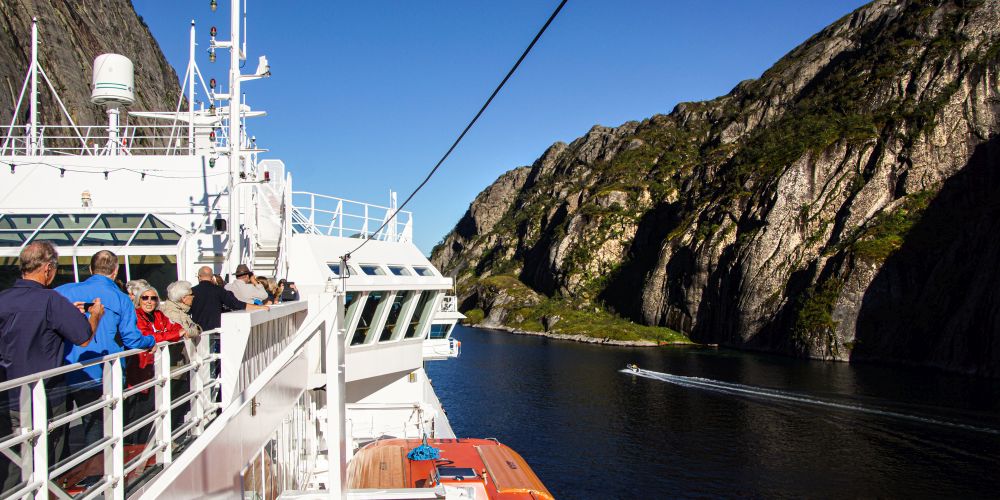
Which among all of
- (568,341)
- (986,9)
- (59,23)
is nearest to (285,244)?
(59,23)

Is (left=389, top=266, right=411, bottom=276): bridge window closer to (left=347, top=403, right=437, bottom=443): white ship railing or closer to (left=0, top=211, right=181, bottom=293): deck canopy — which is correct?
(left=347, top=403, right=437, bottom=443): white ship railing

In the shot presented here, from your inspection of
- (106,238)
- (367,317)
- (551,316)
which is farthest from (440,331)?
(551,316)

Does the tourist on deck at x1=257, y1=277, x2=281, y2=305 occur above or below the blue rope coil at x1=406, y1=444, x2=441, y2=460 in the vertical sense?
above

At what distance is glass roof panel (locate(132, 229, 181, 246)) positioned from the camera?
1234 cm

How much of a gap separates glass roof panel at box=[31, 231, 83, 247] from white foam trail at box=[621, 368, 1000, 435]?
151 ft

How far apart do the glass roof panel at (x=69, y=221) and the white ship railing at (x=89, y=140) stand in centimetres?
209

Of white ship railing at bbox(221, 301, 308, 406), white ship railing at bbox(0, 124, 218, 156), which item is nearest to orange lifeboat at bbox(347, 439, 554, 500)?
white ship railing at bbox(221, 301, 308, 406)

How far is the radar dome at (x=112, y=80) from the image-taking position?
1916 cm

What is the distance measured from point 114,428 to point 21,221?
10.7 meters

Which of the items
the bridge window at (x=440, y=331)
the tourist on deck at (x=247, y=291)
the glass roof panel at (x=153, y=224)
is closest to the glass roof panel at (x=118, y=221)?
the glass roof panel at (x=153, y=224)

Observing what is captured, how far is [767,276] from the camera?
94062 mm

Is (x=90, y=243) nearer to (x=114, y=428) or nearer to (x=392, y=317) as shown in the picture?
(x=392, y=317)

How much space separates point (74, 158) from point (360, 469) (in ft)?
34.5

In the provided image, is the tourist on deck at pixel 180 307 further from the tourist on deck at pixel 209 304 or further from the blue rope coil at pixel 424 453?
the blue rope coil at pixel 424 453
